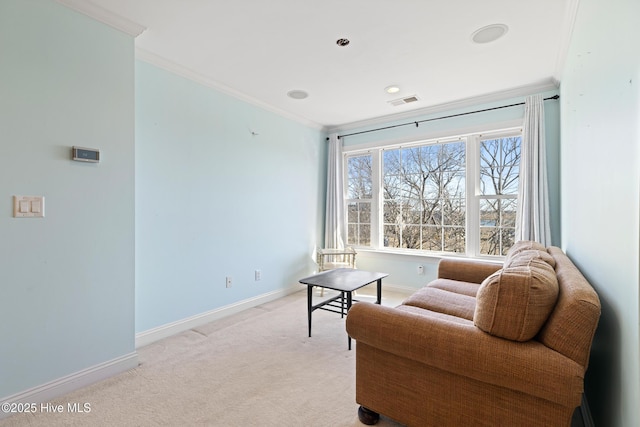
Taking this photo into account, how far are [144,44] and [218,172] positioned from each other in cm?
128

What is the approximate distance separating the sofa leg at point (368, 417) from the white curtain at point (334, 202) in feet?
10.1

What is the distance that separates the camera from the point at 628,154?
102 centimetres

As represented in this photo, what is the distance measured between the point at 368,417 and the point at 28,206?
7.76 feet

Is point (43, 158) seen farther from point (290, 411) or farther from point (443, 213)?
point (443, 213)

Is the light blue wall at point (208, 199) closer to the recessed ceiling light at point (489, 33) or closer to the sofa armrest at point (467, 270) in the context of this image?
the sofa armrest at point (467, 270)

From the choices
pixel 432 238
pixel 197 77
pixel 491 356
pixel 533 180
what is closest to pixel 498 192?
pixel 533 180

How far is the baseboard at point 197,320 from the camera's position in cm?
267

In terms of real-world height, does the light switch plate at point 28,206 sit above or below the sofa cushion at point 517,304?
above

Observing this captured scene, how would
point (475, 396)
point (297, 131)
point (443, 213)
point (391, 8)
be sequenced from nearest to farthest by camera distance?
1. point (475, 396)
2. point (391, 8)
3. point (443, 213)
4. point (297, 131)

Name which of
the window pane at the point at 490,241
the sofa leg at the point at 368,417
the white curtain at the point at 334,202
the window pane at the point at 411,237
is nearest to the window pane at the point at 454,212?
the window pane at the point at 490,241

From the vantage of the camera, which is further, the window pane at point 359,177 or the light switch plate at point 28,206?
the window pane at point 359,177

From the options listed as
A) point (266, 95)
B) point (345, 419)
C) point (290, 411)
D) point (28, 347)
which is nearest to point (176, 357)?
point (28, 347)

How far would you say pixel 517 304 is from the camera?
125 cm

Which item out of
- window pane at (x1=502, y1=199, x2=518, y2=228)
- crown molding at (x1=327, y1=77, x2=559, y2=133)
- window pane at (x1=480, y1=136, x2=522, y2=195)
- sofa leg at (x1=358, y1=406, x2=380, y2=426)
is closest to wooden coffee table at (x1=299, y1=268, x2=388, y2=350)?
sofa leg at (x1=358, y1=406, x2=380, y2=426)
